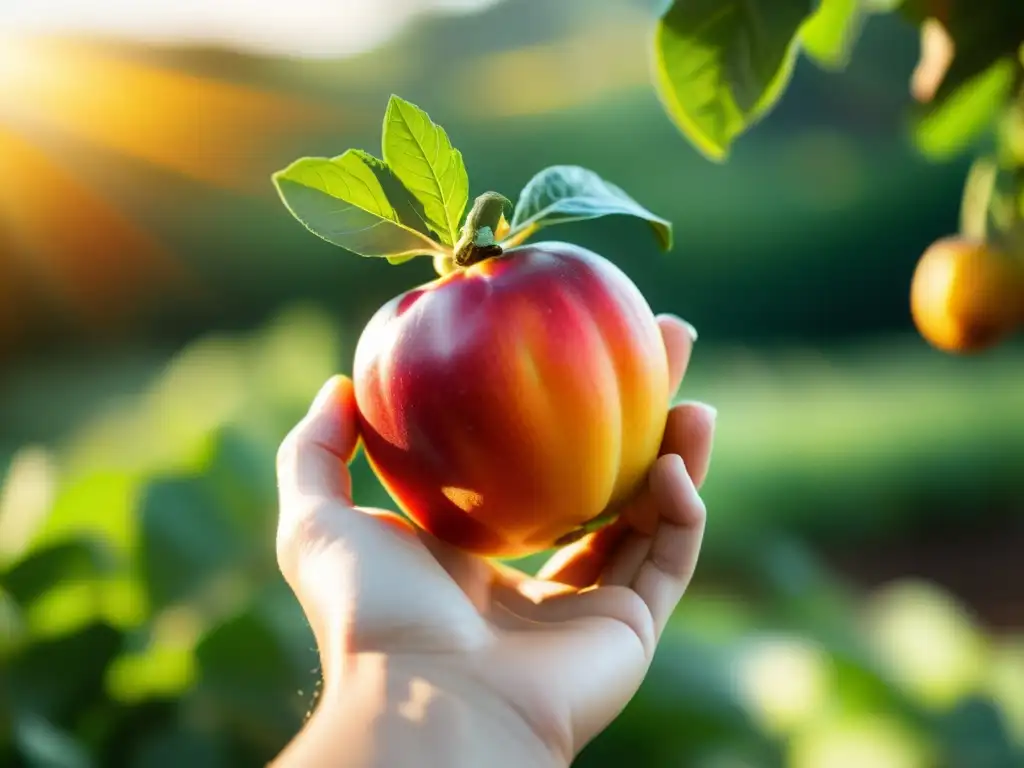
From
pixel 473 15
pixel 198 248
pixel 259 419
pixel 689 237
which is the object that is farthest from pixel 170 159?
pixel 259 419

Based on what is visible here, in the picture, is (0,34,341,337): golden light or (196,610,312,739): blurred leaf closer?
(196,610,312,739): blurred leaf

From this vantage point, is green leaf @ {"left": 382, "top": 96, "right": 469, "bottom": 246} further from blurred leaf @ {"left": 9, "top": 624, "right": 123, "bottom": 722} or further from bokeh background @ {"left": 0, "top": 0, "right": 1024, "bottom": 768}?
bokeh background @ {"left": 0, "top": 0, "right": 1024, "bottom": 768}

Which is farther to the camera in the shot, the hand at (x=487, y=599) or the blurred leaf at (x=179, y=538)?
the blurred leaf at (x=179, y=538)

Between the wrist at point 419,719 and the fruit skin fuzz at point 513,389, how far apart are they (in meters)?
0.06

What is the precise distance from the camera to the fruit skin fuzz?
14.9 inches

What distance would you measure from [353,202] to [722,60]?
157 millimetres

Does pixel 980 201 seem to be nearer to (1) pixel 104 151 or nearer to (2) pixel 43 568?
→ (2) pixel 43 568

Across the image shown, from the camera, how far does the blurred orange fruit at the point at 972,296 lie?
0.49 m

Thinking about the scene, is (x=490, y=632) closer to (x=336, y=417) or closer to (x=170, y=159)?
(x=336, y=417)

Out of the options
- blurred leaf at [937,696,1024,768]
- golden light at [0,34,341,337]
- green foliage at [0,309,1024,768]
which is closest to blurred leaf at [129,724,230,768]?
green foliage at [0,309,1024,768]

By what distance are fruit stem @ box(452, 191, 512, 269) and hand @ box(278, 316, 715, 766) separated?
97mm

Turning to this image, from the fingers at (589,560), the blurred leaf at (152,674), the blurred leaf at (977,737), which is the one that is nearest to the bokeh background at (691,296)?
the blurred leaf at (977,737)

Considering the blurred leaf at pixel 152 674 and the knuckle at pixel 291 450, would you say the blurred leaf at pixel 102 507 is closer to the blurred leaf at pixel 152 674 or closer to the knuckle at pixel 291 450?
the blurred leaf at pixel 152 674

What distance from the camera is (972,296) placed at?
0.49m
